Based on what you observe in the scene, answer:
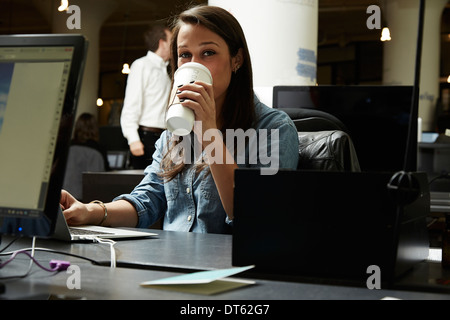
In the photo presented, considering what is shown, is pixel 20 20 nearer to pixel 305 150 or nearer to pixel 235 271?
pixel 305 150

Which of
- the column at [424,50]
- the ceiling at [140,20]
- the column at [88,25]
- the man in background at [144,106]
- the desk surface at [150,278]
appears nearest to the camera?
the desk surface at [150,278]

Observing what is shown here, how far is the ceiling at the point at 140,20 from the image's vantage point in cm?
1025

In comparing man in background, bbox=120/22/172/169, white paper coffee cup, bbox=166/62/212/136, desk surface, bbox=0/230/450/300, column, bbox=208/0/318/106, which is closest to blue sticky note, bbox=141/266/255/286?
desk surface, bbox=0/230/450/300

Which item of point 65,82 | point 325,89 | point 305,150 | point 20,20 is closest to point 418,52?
point 65,82

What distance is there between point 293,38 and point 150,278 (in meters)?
2.48

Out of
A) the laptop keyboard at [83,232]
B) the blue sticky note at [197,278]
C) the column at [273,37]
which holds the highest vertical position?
the column at [273,37]

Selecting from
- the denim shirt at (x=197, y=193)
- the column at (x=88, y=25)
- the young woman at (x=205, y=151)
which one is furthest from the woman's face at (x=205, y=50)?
the column at (x=88, y=25)

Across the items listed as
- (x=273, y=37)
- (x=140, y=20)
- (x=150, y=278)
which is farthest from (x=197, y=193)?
(x=140, y=20)

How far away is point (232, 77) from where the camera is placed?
6.05 feet

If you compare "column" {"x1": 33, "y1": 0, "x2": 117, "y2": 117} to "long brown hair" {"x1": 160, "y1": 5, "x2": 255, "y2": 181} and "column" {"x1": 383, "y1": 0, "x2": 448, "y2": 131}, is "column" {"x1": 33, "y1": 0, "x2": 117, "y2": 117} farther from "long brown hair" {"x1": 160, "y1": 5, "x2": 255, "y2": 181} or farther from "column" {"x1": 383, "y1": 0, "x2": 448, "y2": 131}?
"long brown hair" {"x1": 160, "y1": 5, "x2": 255, "y2": 181}

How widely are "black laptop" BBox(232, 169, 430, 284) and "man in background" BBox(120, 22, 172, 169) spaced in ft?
11.3

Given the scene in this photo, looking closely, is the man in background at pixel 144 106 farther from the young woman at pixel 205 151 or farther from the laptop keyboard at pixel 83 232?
the laptop keyboard at pixel 83 232

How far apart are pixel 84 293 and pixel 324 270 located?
0.36 m

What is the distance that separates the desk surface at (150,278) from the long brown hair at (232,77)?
57 cm
